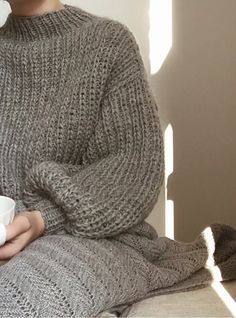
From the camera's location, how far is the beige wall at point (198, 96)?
1.29 metres

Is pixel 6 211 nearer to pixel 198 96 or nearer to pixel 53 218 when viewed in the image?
pixel 53 218

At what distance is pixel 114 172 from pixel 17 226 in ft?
0.61

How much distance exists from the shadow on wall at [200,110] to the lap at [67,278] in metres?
0.51

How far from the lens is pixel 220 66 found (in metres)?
1.29

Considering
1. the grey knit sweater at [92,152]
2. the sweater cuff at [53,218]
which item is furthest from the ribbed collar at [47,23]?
the sweater cuff at [53,218]

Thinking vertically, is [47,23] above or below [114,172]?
above

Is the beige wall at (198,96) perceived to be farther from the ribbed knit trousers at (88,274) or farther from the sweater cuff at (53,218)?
the sweater cuff at (53,218)

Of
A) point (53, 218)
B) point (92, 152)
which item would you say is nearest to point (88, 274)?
point (53, 218)

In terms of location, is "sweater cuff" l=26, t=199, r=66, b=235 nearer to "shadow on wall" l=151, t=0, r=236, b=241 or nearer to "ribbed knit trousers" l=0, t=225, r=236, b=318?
"ribbed knit trousers" l=0, t=225, r=236, b=318

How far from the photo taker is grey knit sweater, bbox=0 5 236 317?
0.86m

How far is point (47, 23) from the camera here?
994mm

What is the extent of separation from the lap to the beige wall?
20.0 inches

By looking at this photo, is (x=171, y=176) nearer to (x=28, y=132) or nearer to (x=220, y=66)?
(x=220, y=66)

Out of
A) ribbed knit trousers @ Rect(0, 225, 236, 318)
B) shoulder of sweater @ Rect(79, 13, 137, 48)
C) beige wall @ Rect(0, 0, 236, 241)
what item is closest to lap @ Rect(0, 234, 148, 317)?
ribbed knit trousers @ Rect(0, 225, 236, 318)
